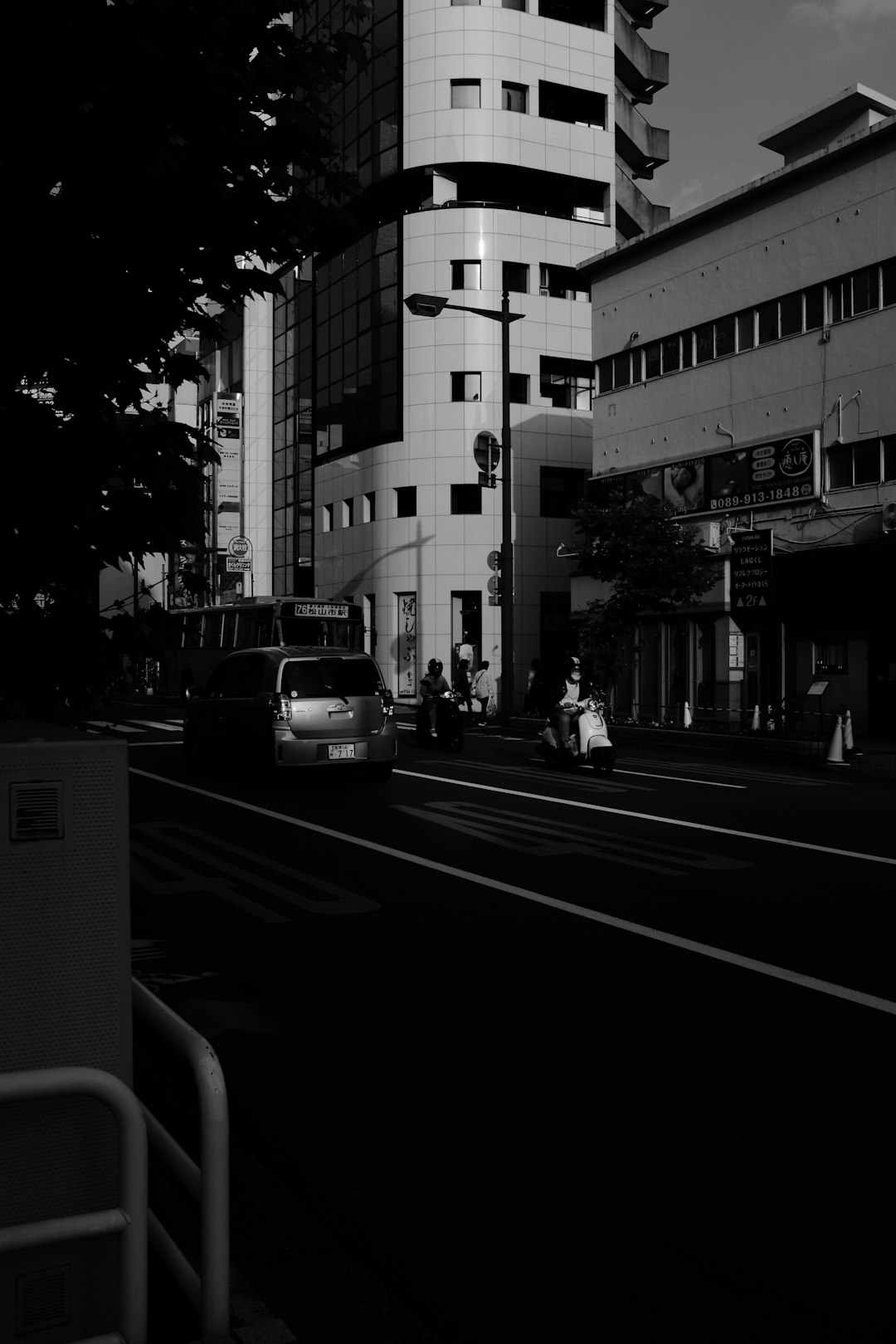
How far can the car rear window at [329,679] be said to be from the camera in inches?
608

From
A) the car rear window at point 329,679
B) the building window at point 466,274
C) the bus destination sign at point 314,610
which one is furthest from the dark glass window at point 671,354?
the car rear window at point 329,679

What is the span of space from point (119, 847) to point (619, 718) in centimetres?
2834

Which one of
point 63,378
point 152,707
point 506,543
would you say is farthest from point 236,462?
point 63,378

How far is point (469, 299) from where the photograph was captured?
45.1m

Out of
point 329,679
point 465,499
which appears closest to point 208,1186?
point 329,679

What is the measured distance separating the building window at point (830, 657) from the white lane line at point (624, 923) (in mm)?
15873

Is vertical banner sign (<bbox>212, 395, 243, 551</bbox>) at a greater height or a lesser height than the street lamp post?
greater

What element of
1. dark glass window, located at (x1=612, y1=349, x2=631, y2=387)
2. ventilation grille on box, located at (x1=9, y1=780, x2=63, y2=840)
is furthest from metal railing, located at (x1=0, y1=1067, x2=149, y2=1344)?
dark glass window, located at (x1=612, y1=349, x2=631, y2=387)

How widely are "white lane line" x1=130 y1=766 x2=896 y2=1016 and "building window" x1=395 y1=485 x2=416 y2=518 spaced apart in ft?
114

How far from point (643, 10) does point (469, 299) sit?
18.7m

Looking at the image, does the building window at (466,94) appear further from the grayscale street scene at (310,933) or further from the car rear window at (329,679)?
the car rear window at (329,679)

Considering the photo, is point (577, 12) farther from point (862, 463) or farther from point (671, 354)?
point (862, 463)

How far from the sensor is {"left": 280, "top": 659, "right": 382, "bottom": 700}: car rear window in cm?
1545

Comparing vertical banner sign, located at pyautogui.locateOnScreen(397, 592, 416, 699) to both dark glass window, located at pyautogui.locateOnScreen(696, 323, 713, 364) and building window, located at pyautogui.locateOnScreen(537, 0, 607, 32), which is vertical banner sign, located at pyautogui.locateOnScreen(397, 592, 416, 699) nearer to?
dark glass window, located at pyautogui.locateOnScreen(696, 323, 713, 364)
